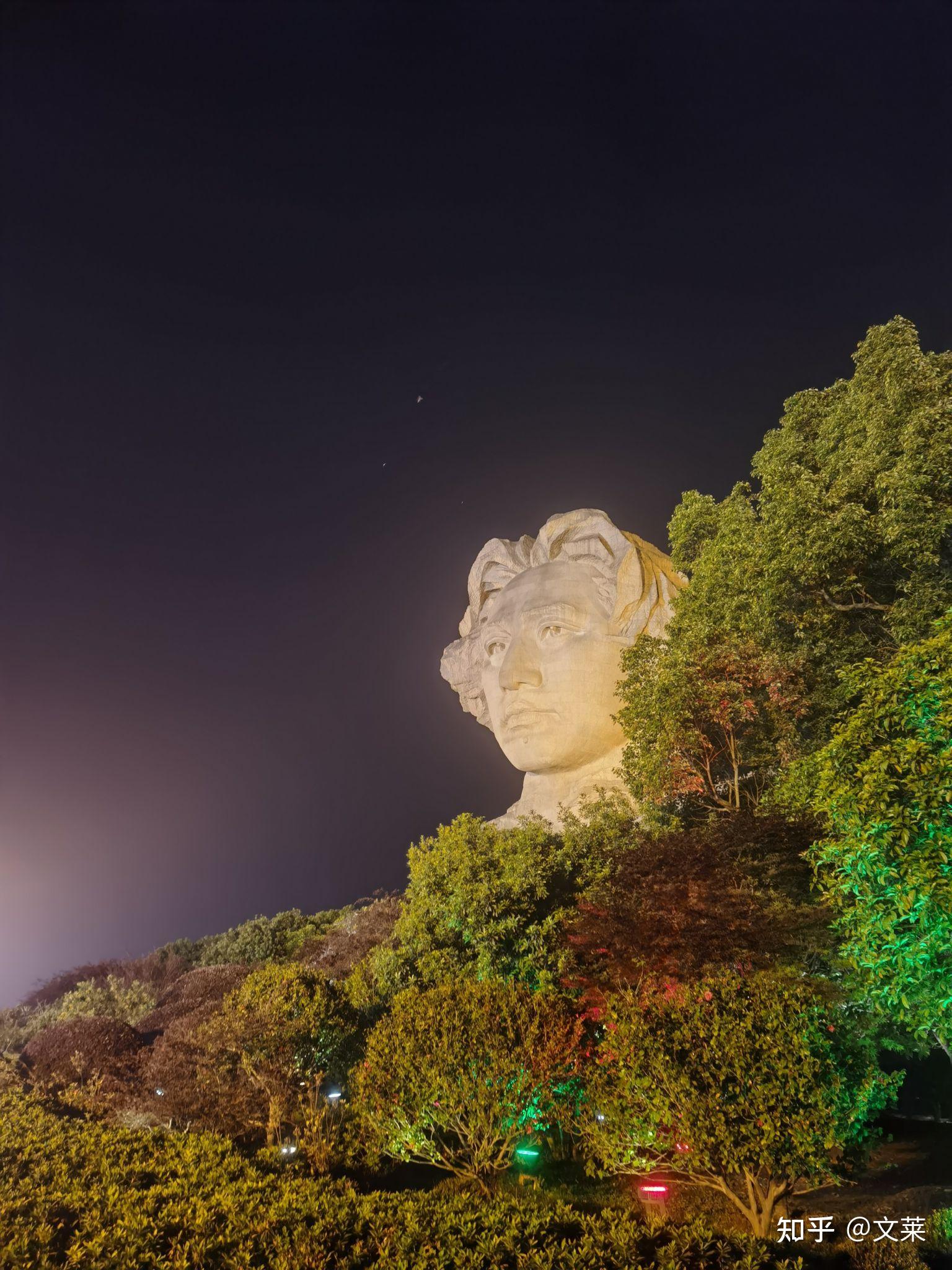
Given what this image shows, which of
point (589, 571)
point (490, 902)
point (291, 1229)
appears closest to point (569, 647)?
point (589, 571)

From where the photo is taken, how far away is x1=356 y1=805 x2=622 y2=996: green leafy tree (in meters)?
12.5

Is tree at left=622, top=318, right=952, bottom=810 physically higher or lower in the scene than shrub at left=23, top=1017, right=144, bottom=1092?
higher

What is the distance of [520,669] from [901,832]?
1378 centimetres

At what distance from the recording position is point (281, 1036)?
1145cm

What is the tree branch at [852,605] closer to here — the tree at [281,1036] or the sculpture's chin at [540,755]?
the sculpture's chin at [540,755]

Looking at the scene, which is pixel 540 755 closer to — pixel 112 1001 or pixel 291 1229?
pixel 291 1229

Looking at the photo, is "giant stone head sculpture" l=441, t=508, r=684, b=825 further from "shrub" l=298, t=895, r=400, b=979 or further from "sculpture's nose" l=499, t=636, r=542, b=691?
"shrub" l=298, t=895, r=400, b=979

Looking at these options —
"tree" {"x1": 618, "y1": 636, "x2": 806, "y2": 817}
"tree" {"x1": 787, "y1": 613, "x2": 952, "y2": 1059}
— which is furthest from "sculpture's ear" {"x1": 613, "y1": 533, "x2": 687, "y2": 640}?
"tree" {"x1": 787, "y1": 613, "x2": 952, "y2": 1059}

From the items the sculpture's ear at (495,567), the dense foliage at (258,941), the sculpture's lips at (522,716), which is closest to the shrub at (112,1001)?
the dense foliage at (258,941)

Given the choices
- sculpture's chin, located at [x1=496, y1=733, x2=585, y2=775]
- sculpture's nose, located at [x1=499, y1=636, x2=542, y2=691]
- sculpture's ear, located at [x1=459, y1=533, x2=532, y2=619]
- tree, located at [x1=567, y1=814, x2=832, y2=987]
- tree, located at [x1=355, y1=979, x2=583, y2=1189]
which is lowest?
tree, located at [x1=355, y1=979, x2=583, y2=1189]

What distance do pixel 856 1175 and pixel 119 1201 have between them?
763cm

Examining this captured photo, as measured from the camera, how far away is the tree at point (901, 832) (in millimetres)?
6953

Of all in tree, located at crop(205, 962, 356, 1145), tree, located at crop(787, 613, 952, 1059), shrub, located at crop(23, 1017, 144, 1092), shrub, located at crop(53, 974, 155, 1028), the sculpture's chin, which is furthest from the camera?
shrub, located at crop(53, 974, 155, 1028)

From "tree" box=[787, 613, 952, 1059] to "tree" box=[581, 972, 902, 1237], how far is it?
0.85 m
